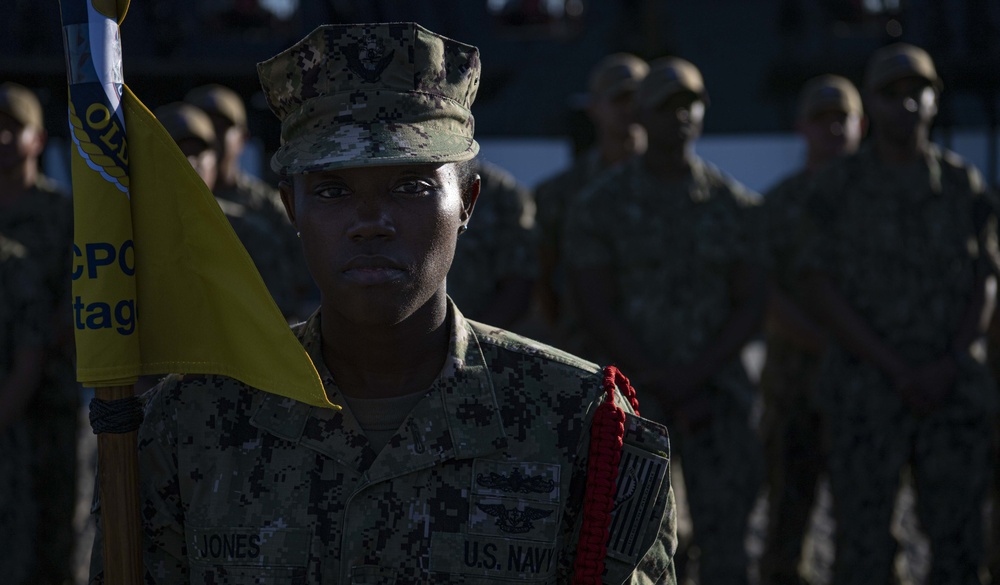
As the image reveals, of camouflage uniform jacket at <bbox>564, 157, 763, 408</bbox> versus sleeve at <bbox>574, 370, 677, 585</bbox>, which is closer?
sleeve at <bbox>574, 370, 677, 585</bbox>

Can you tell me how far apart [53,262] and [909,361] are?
3408mm

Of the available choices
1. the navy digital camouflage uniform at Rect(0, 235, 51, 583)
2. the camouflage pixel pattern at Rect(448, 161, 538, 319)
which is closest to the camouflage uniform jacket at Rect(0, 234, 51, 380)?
the navy digital camouflage uniform at Rect(0, 235, 51, 583)

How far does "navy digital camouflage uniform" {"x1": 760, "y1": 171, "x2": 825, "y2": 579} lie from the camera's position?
5.38 metres

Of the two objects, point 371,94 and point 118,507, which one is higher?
point 371,94

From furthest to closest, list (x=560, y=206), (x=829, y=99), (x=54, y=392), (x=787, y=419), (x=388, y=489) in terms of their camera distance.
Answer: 1. (x=829, y=99)
2. (x=560, y=206)
3. (x=787, y=419)
4. (x=54, y=392)
5. (x=388, y=489)

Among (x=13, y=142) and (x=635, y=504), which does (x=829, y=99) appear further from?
(x=635, y=504)

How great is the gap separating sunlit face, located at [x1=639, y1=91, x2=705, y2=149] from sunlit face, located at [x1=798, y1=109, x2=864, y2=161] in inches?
71.9

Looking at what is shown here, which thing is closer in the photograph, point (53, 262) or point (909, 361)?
point (909, 361)

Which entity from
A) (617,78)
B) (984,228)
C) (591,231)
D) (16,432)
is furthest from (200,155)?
(984,228)

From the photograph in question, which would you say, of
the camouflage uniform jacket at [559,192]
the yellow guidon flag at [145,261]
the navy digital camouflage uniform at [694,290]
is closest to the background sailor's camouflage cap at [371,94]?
the yellow guidon flag at [145,261]

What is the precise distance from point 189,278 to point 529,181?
38.7ft

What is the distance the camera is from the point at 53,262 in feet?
16.2

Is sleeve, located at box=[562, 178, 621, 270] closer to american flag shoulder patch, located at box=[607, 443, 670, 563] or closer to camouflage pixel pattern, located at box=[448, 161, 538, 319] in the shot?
camouflage pixel pattern, located at box=[448, 161, 538, 319]

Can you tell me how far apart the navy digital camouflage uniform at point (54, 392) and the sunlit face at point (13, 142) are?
143 mm
